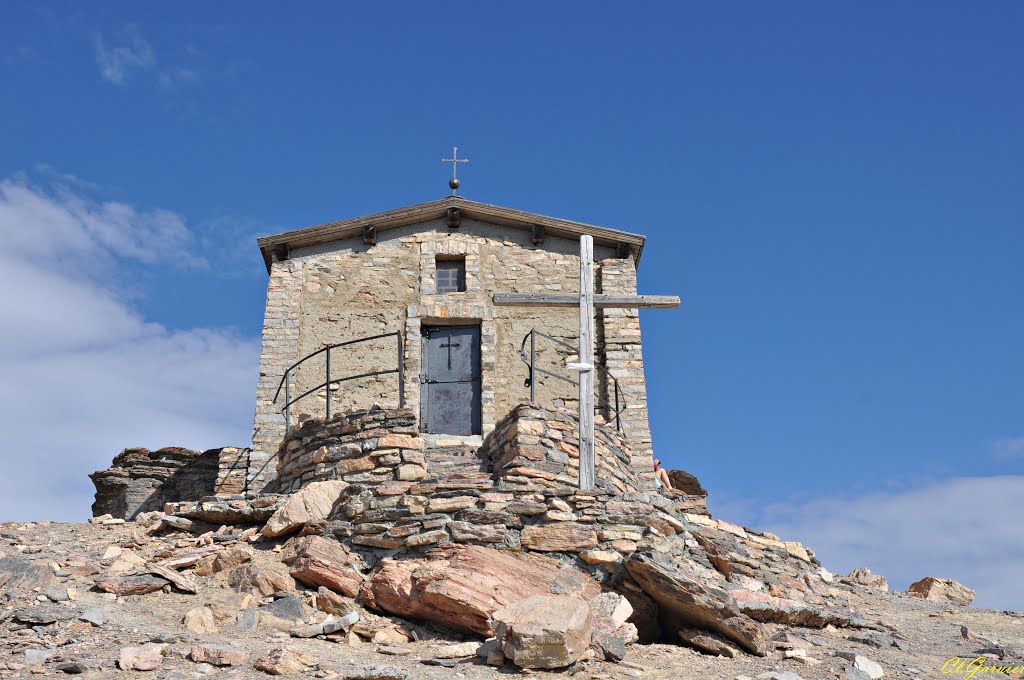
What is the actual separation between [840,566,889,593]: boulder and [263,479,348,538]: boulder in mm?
6740

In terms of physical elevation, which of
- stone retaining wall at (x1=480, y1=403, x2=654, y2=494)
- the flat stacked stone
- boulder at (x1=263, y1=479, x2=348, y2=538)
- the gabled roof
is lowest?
boulder at (x1=263, y1=479, x2=348, y2=538)

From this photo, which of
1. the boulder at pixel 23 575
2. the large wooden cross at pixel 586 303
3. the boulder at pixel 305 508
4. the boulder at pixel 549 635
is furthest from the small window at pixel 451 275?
the boulder at pixel 549 635

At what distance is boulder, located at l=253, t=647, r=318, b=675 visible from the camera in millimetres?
7721

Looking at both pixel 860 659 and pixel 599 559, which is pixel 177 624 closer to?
pixel 599 559

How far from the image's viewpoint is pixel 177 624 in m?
8.70

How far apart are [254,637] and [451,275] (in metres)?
9.28

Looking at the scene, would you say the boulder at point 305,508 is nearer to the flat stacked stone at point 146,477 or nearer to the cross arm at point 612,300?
the cross arm at point 612,300

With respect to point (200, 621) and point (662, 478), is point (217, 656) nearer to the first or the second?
point (200, 621)

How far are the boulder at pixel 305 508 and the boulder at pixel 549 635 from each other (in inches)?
127

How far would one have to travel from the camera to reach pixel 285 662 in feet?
25.5

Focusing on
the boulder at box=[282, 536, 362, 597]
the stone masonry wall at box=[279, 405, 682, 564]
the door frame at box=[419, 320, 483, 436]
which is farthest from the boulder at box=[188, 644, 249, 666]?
the door frame at box=[419, 320, 483, 436]

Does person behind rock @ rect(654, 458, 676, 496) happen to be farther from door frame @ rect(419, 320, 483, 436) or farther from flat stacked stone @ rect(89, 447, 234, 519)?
flat stacked stone @ rect(89, 447, 234, 519)

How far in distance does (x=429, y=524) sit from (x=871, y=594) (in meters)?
6.00

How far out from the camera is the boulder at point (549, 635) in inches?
308
